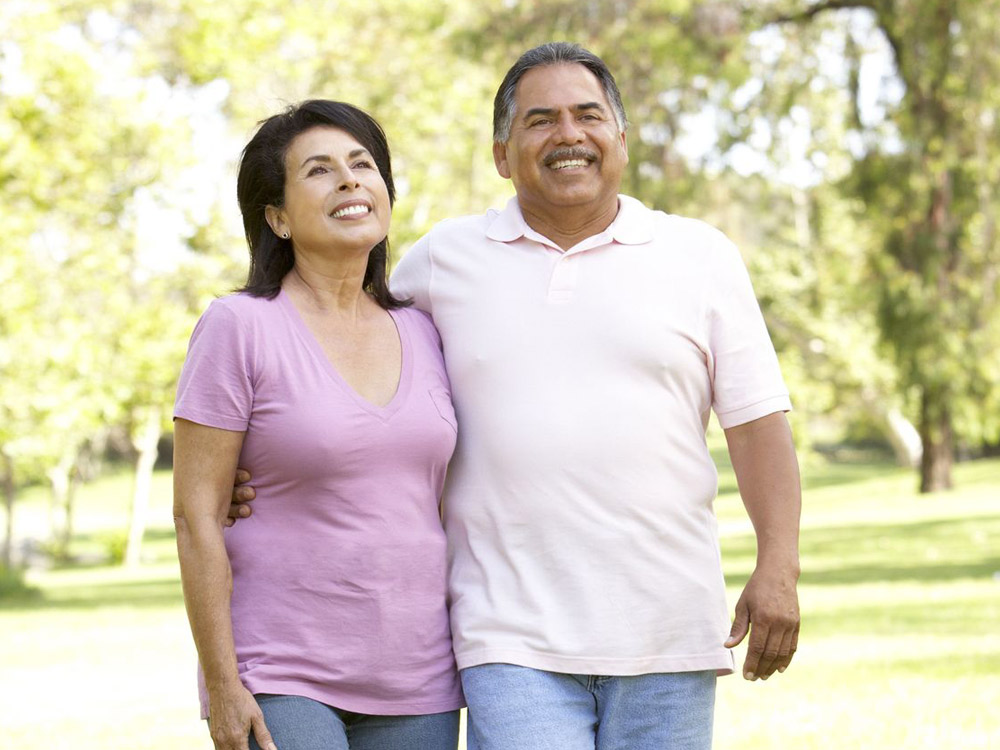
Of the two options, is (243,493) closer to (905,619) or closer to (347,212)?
(347,212)

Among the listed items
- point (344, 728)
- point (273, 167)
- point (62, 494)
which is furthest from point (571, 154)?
point (62, 494)

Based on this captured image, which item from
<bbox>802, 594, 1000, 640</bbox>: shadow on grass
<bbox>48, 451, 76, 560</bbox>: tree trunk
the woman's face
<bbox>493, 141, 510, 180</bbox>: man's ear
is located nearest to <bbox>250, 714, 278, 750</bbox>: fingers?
the woman's face

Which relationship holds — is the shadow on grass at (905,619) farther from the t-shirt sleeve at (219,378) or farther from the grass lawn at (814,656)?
the t-shirt sleeve at (219,378)

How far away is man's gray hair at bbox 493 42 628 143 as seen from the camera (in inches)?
144

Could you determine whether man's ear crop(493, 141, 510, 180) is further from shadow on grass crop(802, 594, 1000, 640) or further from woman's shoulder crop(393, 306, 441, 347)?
shadow on grass crop(802, 594, 1000, 640)

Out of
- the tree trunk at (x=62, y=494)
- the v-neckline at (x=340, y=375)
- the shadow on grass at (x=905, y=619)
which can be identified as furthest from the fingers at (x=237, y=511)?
the tree trunk at (x=62, y=494)

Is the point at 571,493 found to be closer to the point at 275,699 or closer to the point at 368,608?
the point at 368,608

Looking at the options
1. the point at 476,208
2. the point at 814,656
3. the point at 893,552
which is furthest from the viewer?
the point at 476,208

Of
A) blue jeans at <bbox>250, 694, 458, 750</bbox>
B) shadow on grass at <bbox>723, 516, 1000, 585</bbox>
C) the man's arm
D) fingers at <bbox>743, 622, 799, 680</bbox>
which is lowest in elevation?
shadow on grass at <bbox>723, 516, 1000, 585</bbox>

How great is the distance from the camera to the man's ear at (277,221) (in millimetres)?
3531

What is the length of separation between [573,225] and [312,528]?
970mm

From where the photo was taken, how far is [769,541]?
347cm

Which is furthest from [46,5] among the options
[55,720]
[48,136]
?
[55,720]

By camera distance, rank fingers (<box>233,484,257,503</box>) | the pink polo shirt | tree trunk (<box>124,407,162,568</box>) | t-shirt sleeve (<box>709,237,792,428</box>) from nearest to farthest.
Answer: fingers (<box>233,484,257,503</box>), the pink polo shirt, t-shirt sleeve (<box>709,237,792,428</box>), tree trunk (<box>124,407,162,568</box>)
